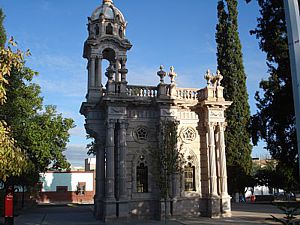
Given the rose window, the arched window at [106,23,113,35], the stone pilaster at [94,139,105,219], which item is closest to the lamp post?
the rose window

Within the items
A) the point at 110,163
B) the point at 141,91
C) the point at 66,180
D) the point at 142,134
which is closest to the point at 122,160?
the point at 110,163

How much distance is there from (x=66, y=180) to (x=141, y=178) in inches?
1210

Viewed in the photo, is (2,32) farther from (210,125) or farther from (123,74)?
(210,125)

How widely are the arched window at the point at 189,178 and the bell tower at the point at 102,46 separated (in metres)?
7.73

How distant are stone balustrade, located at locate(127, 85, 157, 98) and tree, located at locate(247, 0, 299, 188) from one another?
7511mm

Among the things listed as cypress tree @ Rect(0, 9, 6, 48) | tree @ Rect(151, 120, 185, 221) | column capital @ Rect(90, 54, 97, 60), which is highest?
cypress tree @ Rect(0, 9, 6, 48)

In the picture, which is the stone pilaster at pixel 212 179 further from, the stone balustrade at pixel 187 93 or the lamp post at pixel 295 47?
the lamp post at pixel 295 47

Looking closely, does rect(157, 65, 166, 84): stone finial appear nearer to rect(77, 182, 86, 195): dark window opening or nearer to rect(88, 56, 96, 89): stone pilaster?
rect(88, 56, 96, 89): stone pilaster

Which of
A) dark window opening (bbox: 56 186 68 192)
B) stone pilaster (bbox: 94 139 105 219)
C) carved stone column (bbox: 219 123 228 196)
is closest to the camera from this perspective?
carved stone column (bbox: 219 123 228 196)

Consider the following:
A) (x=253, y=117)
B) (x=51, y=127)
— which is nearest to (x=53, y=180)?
(x=51, y=127)

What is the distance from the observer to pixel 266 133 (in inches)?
792

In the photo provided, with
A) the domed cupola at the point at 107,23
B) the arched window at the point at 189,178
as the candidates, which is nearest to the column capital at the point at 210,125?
the arched window at the point at 189,178

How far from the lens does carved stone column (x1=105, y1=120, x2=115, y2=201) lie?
22703 mm

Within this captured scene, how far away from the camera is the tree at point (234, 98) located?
37.0 metres
